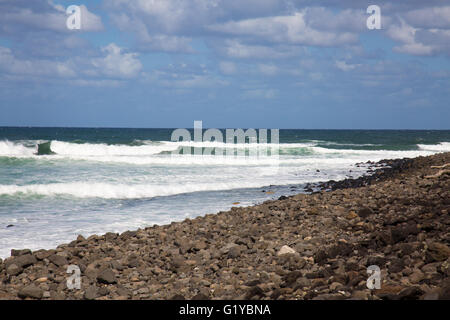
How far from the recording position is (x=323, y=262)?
477 centimetres

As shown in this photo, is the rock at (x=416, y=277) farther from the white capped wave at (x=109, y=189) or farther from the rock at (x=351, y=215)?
the white capped wave at (x=109, y=189)

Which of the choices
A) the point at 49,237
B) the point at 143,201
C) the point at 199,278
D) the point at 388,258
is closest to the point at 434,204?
the point at 388,258

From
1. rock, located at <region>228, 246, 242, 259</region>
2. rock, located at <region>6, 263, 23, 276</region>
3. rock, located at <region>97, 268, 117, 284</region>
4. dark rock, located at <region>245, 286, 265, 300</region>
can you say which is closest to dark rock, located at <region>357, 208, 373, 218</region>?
rock, located at <region>228, 246, 242, 259</region>

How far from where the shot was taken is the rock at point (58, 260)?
5578mm

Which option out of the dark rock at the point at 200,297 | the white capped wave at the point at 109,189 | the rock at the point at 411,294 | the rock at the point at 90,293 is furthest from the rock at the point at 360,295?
the white capped wave at the point at 109,189

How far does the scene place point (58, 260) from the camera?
5.62 metres

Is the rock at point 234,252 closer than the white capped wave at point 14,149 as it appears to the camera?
Yes

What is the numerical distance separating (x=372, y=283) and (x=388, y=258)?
745 millimetres

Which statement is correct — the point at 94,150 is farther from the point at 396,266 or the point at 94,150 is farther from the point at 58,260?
the point at 396,266

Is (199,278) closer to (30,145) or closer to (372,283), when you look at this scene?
(372,283)

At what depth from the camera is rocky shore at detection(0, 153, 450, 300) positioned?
401 centimetres

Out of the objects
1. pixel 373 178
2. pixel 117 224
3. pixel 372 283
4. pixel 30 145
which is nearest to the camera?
pixel 372 283

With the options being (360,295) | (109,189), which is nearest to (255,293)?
(360,295)

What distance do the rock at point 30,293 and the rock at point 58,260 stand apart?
2.99 feet
